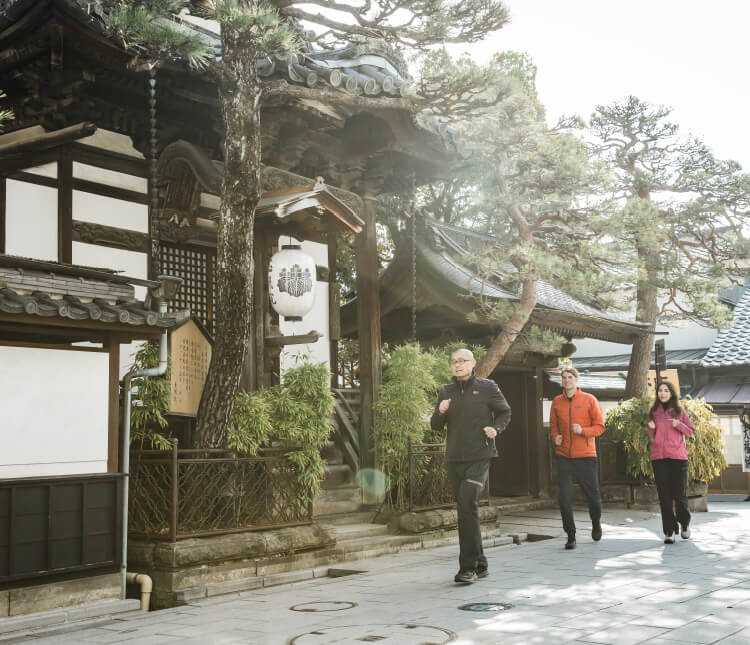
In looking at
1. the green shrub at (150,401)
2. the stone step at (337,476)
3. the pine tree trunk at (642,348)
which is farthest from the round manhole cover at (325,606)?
the pine tree trunk at (642,348)

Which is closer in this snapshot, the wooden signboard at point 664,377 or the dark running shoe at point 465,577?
the dark running shoe at point 465,577

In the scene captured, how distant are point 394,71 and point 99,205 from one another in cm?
447

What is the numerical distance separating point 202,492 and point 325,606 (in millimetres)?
1936

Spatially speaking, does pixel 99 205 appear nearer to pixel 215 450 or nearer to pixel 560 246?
pixel 215 450

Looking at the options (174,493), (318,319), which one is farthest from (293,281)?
(318,319)

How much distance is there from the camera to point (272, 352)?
35.3ft

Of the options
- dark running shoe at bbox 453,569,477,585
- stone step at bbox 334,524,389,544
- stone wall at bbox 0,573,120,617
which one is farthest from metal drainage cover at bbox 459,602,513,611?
stone step at bbox 334,524,389,544

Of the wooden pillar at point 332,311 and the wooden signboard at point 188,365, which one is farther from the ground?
the wooden pillar at point 332,311

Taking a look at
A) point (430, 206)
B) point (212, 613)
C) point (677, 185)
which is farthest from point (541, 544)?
point (430, 206)

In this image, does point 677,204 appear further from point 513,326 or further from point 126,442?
point 126,442

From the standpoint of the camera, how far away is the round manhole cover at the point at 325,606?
7.14m

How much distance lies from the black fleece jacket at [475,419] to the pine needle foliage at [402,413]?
343 centimetres

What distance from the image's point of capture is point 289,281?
979cm

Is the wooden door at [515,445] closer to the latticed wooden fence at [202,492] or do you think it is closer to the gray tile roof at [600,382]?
the gray tile roof at [600,382]
